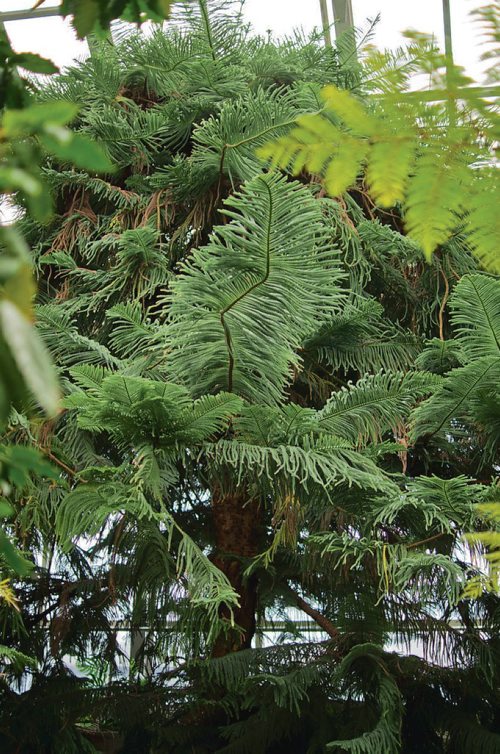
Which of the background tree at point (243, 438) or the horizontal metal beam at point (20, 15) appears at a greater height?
the horizontal metal beam at point (20, 15)

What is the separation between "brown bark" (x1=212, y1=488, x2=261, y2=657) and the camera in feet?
7.09

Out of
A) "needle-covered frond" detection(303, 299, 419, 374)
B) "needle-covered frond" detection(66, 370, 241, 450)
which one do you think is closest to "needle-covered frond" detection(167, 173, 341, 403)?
"needle-covered frond" detection(66, 370, 241, 450)

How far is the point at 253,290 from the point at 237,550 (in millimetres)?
994

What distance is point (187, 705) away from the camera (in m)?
2.17

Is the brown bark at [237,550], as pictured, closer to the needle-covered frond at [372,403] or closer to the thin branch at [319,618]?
the thin branch at [319,618]

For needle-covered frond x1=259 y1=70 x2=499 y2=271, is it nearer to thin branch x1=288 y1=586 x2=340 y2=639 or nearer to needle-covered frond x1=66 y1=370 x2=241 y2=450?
needle-covered frond x1=66 y1=370 x2=241 y2=450

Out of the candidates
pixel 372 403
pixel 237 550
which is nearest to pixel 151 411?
pixel 372 403

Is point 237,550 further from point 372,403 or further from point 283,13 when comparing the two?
point 283,13

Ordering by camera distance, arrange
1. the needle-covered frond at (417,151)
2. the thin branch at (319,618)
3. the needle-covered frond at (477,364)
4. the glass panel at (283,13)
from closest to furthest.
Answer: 1. the needle-covered frond at (417,151)
2. the needle-covered frond at (477,364)
3. the thin branch at (319,618)
4. the glass panel at (283,13)

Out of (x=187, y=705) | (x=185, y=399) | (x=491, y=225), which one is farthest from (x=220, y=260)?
(x=187, y=705)

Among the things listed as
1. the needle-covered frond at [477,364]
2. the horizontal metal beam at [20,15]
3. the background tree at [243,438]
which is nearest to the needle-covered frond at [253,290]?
the background tree at [243,438]

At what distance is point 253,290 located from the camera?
57.4 inches

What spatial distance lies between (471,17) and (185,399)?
1.02 m

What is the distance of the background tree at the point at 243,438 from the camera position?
4.86 ft
